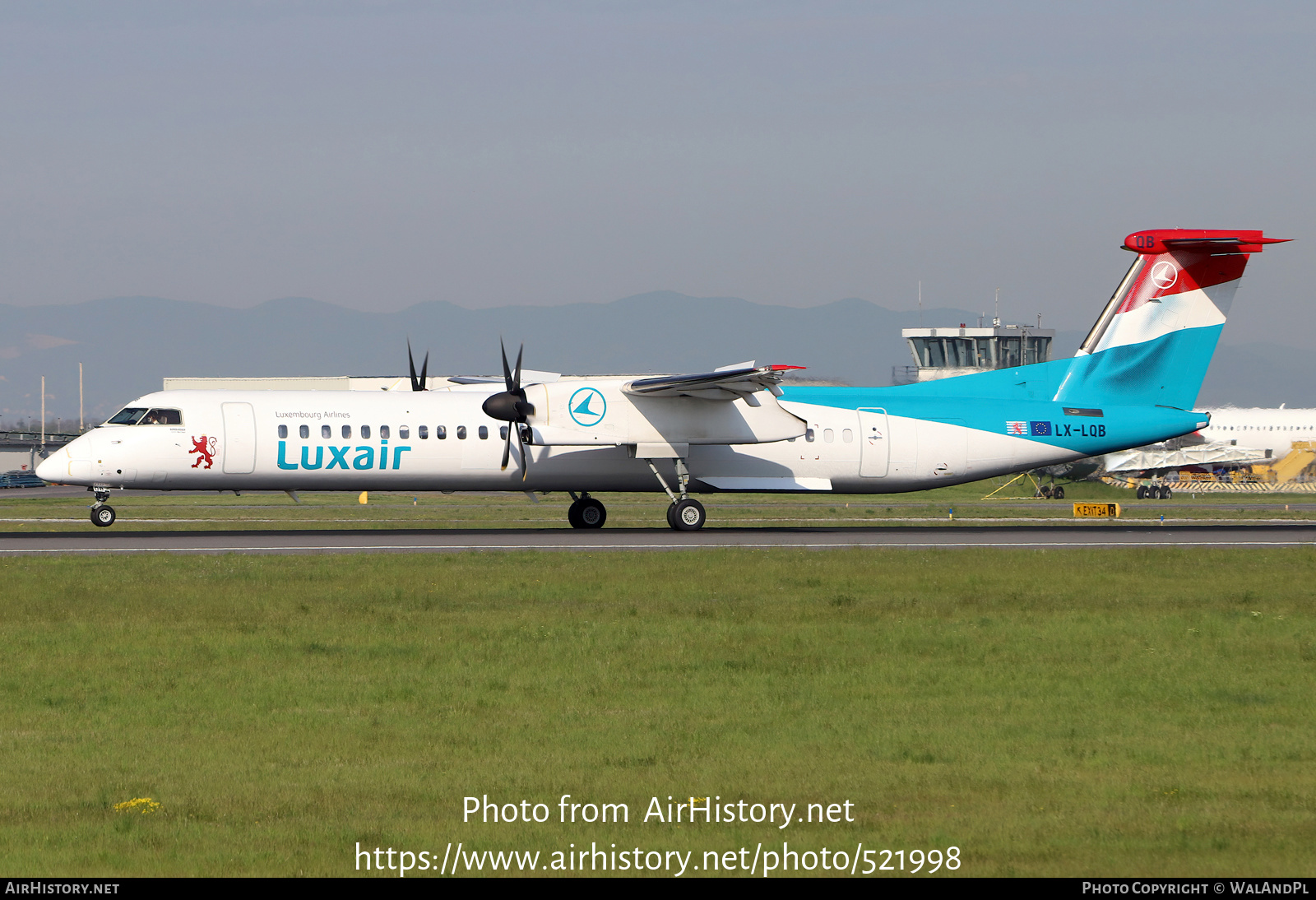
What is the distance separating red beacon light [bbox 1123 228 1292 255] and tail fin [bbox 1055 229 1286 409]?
9 cm

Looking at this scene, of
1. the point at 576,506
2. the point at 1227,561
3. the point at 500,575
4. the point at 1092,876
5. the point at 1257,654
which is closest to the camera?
the point at 1092,876

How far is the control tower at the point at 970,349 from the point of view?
77938mm

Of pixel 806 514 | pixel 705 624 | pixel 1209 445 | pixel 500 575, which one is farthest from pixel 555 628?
pixel 1209 445

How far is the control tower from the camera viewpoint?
7794 centimetres

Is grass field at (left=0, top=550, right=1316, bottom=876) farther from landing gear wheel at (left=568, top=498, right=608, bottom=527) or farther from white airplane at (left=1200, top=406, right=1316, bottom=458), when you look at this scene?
white airplane at (left=1200, top=406, right=1316, bottom=458)

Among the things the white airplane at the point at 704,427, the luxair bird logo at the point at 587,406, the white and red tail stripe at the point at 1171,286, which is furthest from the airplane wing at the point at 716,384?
the white and red tail stripe at the point at 1171,286

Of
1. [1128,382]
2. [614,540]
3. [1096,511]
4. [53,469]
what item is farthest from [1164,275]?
[53,469]

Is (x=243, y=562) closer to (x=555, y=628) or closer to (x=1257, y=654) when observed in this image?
(x=555, y=628)

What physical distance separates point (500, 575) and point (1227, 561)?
15297mm

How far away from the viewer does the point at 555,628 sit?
16.8 metres

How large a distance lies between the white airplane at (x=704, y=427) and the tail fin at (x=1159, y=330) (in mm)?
45

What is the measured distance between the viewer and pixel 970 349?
79.1 meters

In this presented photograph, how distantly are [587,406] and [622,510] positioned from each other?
82.1 ft

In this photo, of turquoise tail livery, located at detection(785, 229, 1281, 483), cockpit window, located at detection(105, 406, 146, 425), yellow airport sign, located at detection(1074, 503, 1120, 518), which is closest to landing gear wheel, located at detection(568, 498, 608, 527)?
turquoise tail livery, located at detection(785, 229, 1281, 483)
